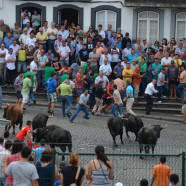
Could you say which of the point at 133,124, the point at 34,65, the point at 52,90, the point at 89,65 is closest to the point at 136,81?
the point at 89,65

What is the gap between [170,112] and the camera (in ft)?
89.2

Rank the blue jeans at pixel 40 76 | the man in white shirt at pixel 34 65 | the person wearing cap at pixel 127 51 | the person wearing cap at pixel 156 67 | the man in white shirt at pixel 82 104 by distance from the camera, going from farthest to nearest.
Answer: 1. the person wearing cap at pixel 127 51
2. the blue jeans at pixel 40 76
3. the man in white shirt at pixel 34 65
4. the person wearing cap at pixel 156 67
5. the man in white shirt at pixel 82 104

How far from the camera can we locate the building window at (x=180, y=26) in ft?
106

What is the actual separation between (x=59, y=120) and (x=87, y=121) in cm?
114

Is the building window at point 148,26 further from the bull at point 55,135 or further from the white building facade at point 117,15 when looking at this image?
the bull at point 55,135

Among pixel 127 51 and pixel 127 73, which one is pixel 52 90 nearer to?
pixel 127 73

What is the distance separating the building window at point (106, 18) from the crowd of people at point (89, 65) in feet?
4.52

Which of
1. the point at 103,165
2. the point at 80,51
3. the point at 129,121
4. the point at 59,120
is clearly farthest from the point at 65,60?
the point at 103,165

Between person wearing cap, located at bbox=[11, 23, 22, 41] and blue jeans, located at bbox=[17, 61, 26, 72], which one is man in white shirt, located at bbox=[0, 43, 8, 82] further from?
person wearing cap, located at bbox=[11, 23, 22, 41]

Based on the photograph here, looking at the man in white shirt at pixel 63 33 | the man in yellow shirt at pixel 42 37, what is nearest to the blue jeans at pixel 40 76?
the man in yellow shirt at pixel 42 37

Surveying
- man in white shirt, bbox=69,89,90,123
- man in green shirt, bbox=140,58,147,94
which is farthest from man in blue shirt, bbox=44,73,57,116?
man in green shirt, bbox=140,58,147,94

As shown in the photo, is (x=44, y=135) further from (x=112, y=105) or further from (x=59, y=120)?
(x=112, y=105)

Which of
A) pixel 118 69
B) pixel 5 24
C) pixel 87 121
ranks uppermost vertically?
pixel 5 24

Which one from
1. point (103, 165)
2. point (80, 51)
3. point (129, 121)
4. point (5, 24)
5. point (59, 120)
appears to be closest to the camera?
point (103, 165)
